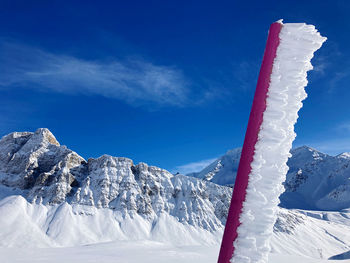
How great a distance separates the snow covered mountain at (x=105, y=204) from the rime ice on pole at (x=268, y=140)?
142905 millimetres

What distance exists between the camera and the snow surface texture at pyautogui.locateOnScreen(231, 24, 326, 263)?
2.29 m

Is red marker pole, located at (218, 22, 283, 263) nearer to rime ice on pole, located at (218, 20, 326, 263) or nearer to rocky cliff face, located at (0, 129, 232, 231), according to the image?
rime ice on pole, located at (218, 20, 326, 263)

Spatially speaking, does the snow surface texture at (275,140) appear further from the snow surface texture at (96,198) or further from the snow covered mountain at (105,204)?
the snow surface texture at (96,198)

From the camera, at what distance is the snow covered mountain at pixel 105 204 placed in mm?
141875

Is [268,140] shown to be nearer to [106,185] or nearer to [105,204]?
[105,204]

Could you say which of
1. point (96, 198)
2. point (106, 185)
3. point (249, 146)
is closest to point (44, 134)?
point (106, 185)

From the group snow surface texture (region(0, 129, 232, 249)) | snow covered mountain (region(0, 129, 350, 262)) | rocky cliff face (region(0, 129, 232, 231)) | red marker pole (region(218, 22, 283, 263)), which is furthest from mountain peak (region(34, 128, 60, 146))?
red marker pole (region(218, 22, 283, 263))

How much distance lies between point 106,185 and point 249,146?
167920 mm

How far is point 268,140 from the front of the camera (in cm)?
239

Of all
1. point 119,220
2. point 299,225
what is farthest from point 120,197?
point 299,225

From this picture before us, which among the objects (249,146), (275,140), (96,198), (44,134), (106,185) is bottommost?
(96,198)

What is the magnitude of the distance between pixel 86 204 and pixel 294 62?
543ft

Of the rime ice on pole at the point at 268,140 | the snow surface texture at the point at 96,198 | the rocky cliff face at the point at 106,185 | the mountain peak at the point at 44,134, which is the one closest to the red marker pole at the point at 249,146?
the rime ice on pole at the point at 268,140

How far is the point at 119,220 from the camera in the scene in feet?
505
